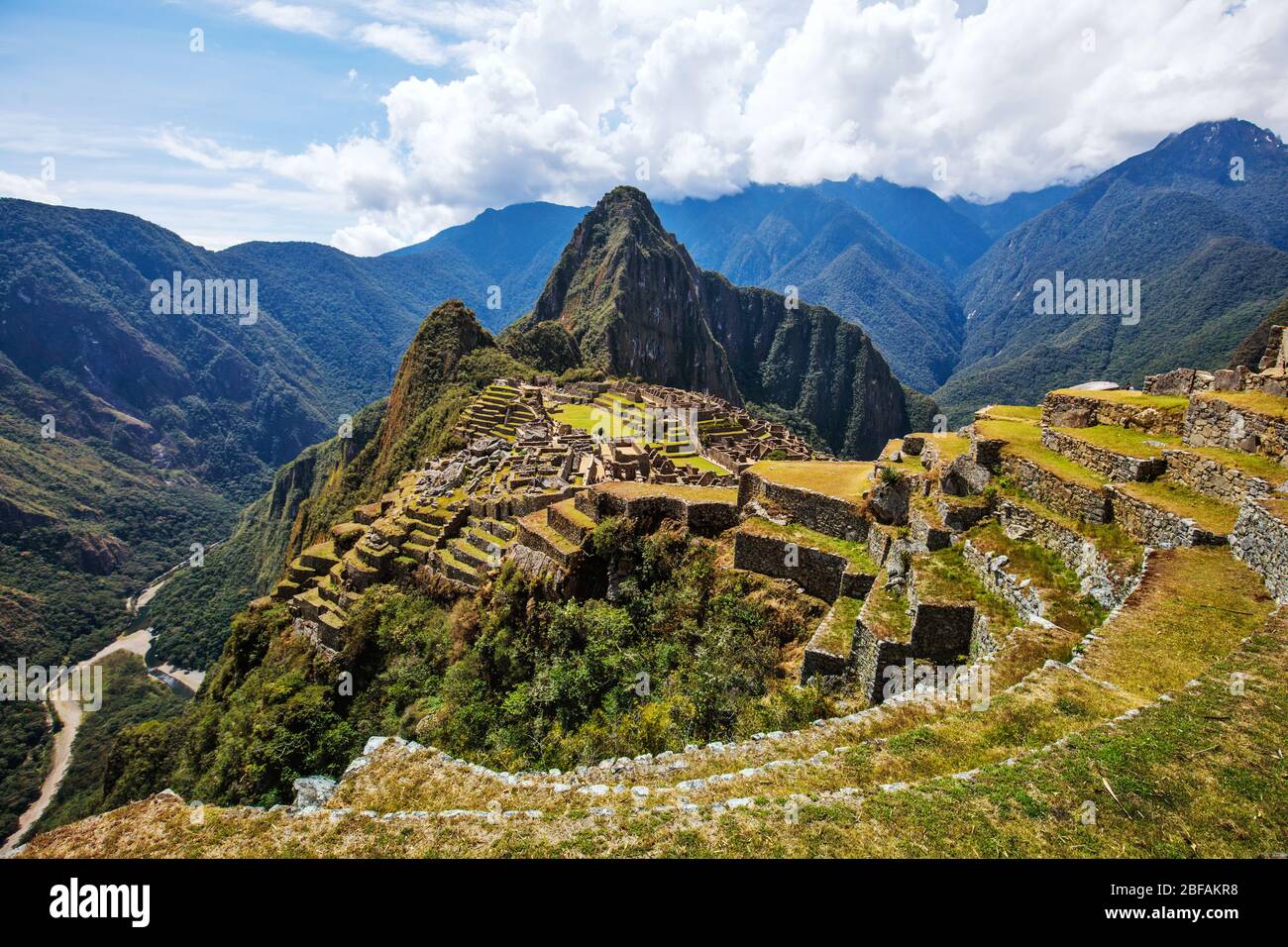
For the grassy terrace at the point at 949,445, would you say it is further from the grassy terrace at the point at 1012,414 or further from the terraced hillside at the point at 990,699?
the grassy terrace at the point at 1012,414

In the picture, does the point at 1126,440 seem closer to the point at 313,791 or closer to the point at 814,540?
the point at 814,540

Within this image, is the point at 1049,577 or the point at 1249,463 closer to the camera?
the point at 1249,463

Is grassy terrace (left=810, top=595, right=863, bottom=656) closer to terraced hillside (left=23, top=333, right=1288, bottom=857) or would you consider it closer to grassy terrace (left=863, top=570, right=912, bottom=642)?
terraced hillside (left=23, top=333, right=1288, bottom=857)

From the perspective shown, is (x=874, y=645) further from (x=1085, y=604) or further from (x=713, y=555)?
(x=713, y=555)

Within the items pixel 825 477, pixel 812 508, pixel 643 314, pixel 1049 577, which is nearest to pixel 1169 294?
pixel 643 314

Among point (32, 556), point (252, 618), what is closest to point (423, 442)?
point (252, 618)

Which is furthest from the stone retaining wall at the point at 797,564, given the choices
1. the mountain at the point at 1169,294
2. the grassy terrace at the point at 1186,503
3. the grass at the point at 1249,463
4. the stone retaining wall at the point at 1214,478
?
the mountain at the point at 1169,294
